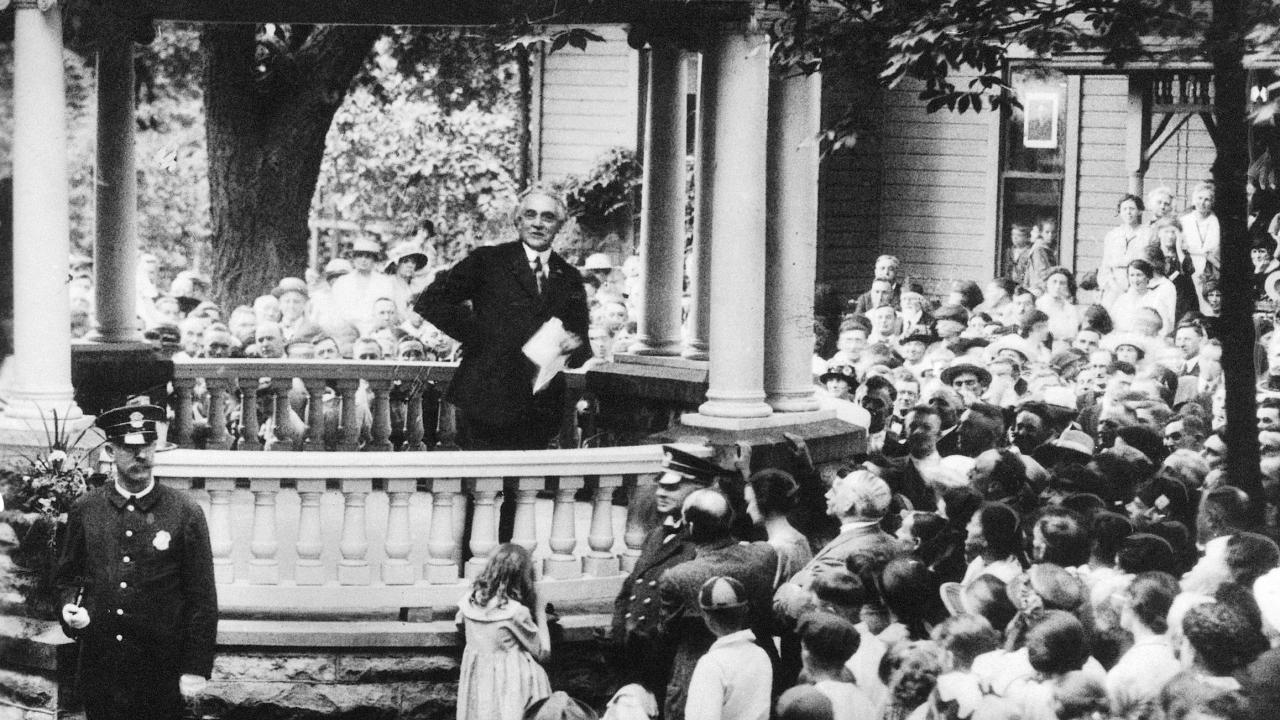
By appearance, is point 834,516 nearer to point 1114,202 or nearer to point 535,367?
point 535,367

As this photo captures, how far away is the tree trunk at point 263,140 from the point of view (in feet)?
61.9

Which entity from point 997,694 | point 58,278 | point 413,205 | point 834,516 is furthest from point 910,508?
point 413,205

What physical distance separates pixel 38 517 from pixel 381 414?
4728 mm

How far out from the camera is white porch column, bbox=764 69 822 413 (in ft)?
39.3

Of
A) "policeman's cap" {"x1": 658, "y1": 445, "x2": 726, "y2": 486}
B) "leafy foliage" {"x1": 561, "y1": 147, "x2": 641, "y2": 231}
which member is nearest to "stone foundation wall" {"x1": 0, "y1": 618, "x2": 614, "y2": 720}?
"policeman's cap" {"x1": 658, "y1": 445, "x2": 726, "y2": 486}

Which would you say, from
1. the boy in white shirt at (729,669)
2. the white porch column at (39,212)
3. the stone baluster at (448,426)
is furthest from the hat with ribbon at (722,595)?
the stone baluster at (448,426)

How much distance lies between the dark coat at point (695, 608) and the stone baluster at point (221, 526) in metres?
2.71

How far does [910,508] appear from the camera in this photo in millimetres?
10180

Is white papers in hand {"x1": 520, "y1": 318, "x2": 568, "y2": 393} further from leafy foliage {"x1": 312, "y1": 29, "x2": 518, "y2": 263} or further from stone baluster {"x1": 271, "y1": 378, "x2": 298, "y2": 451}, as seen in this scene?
leafy foliage {"x1": 312, "y1": 29, "x2": 518, "y2": 263}

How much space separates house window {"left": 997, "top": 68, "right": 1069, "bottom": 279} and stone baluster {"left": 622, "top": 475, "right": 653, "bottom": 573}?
47.7ft

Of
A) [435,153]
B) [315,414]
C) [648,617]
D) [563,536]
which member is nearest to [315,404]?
[315,414]

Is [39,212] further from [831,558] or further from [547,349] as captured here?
[831,558]

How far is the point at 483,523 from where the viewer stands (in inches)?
396

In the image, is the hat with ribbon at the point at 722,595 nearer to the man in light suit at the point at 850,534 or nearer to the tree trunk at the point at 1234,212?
the man in light suit at the point at 850,534
